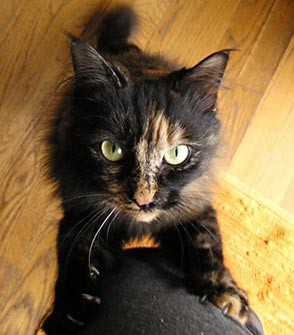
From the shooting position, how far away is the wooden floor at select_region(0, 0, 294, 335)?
1.57 metres

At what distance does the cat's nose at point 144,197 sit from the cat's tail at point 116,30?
66 centimetres

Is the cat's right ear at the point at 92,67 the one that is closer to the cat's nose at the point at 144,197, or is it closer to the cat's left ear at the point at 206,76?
the cat's left ear at the point at 206,76

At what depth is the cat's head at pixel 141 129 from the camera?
1.02 meters

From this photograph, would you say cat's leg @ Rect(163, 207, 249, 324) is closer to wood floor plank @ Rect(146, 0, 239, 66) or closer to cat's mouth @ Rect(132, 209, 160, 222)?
cat's mouth @ Rect(132, 209, 160, 222)

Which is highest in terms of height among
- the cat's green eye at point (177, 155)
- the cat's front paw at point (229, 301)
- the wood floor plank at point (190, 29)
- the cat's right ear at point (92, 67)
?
the wood floor plank at point (190, 29)

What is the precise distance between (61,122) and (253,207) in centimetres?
75

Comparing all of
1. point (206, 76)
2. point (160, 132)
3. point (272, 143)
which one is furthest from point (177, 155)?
point (272, 143)

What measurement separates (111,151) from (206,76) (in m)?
0.28

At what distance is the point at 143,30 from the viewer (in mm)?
1732

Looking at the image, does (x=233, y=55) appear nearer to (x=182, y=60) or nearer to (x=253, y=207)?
(x=182, y=60)

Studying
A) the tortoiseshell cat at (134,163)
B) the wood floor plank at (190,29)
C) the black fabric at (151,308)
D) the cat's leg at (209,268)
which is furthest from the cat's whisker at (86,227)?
the wood floor plank at (190,29)

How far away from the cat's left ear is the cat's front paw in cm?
46

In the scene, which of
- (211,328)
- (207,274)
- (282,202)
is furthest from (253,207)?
(211,328)

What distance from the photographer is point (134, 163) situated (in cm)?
101
